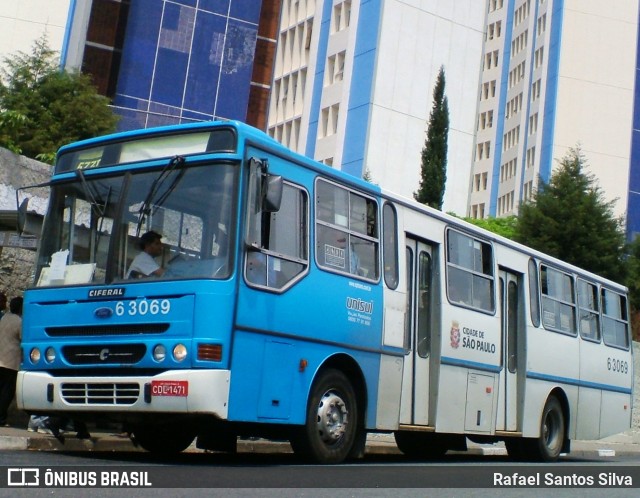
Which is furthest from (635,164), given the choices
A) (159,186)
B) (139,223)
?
(139,223)

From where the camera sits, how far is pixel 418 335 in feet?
47.7

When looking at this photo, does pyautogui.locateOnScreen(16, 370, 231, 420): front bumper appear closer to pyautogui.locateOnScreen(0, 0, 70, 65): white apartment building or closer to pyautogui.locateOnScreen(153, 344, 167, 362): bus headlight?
pyautogui.locateOnScreen(153, 344, 167, 362): bus headlight

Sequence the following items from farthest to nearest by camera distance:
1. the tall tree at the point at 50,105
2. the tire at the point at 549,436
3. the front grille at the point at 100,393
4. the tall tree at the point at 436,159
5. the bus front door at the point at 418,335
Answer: the tall tree at the point at 436,159
the tall tree at the point at 50,105
the tire at the point at 549,436
the bus front door at the point at 418,335
the front grille at the point at 100,393

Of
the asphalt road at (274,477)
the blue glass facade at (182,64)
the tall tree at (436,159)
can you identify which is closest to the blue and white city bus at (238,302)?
the asphalt road at (274,477)

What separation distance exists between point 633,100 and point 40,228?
79946 millimetres

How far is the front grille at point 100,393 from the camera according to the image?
11.4 metres

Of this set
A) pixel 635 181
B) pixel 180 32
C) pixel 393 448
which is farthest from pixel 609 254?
pixel 635 181

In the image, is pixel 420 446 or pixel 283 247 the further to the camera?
pixel 420 446

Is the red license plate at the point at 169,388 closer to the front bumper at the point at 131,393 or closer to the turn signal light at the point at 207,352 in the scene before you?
the front bumper at the point at 131,393

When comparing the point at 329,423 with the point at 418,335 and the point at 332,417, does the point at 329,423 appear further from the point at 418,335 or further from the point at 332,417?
the point at 418,335

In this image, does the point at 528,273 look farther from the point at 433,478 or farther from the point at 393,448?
the point at 433,478

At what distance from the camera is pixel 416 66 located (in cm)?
7512

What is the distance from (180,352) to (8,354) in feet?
15.4

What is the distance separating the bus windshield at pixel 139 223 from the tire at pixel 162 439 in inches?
88.7
